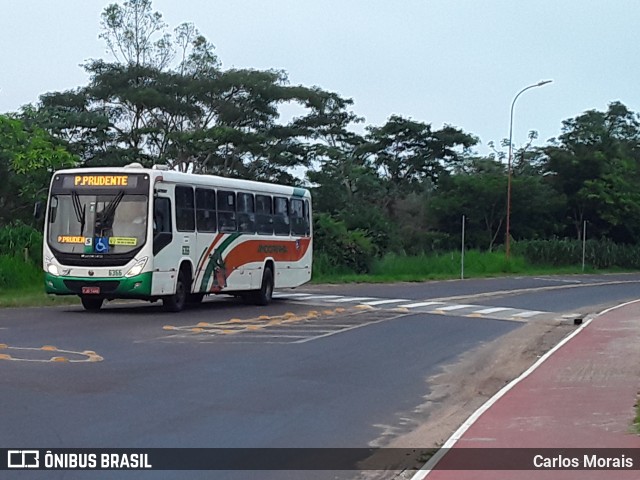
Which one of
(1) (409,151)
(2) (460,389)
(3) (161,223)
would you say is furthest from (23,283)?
(1) (409,151)

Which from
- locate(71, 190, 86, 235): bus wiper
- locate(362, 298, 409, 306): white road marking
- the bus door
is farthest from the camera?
locate(362, 298, 409, 306): white road marking

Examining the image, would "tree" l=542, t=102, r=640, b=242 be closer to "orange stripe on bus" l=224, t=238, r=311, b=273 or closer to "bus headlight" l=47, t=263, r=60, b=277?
"orange stripe on bus" l=224, t=238, r=311, b=273

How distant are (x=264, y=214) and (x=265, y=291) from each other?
2.04 metres

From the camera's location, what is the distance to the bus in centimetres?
2192

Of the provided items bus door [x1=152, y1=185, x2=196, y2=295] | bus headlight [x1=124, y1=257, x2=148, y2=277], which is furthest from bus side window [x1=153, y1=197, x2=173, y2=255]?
bus headlight [x1=124, y1=257, x2=148, y2=277]

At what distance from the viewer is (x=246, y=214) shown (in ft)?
87.4

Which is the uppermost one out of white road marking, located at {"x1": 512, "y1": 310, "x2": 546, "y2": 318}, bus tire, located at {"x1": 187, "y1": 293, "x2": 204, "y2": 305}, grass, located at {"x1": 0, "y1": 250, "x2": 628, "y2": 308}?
grass, located at {"x1": 0, "y1": 250, "x2": 628, "y2": 308}

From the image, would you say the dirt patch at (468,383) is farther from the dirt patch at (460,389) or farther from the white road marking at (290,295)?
the white road marking at (290,295)

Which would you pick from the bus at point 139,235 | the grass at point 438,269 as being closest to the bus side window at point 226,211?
the bus at point 139,235

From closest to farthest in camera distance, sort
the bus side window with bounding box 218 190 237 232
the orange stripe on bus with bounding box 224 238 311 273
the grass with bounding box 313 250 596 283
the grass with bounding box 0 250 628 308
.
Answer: the bus side window with bounding box 218 190 237 232
the orange stripe on bus with bounding box 224 238 311 273
the grass with bounding box 0 250 628 308
the grass with bounding box 313 250 596 283

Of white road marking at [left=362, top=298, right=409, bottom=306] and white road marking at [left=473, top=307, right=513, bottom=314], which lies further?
white road marking at [left=362, top=298, right=409, bottom=306]

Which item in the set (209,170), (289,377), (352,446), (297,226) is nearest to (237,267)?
(297,226)

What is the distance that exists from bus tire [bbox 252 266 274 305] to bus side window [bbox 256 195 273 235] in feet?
3.56

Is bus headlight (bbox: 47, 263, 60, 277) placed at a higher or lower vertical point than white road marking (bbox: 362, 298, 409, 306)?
higher
